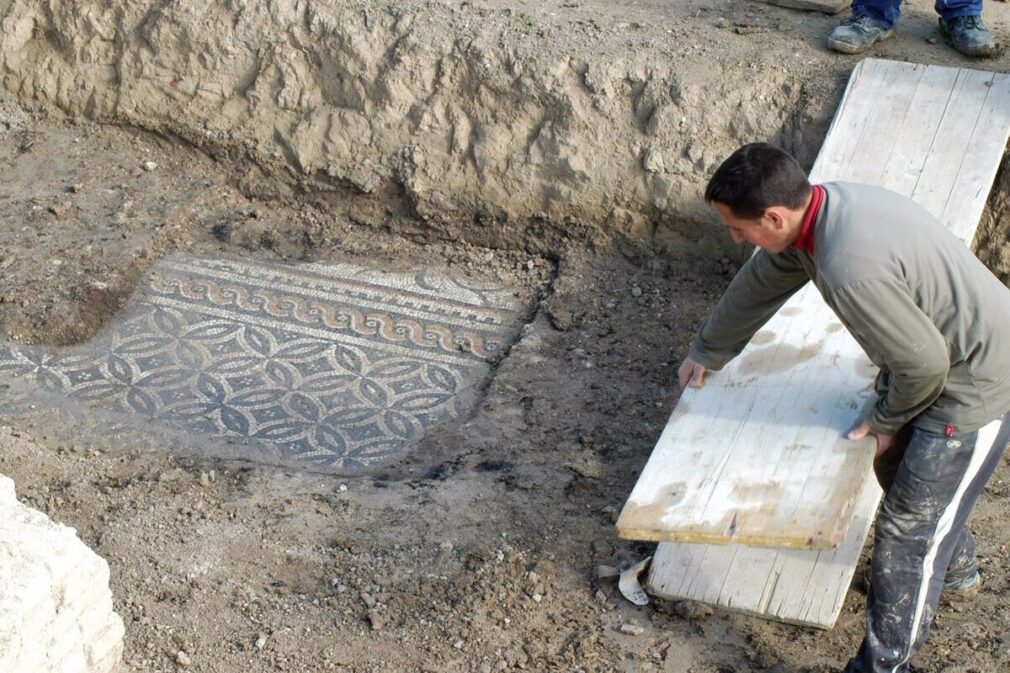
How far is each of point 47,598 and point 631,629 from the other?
1.90m

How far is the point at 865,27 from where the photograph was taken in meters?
5.97

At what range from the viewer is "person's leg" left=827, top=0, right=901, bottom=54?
5.94 metres

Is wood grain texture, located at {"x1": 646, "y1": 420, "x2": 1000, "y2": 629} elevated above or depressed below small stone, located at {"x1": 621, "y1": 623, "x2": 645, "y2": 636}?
above

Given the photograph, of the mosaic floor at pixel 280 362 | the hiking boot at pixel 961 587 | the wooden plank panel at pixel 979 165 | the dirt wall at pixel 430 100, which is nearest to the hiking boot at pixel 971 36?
the wooden plank panel at pixel 979 165

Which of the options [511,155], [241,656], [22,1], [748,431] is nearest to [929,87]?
[511,155]

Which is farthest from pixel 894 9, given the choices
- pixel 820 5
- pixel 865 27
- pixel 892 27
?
pixel 820 5

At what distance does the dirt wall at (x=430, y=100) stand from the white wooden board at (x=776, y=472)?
1019 mm

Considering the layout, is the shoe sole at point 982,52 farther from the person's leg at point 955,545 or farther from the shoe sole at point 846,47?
the person's leg at point 955,545

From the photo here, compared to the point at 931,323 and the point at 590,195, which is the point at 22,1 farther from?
the point at 931,323

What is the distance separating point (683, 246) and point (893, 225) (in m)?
2.81

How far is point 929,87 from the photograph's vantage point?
564 centimetres

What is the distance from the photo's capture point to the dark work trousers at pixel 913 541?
354 cm

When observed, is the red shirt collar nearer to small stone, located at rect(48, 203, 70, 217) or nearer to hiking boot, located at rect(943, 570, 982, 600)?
hiking boot, located at rect(943, 570, 982, 600)

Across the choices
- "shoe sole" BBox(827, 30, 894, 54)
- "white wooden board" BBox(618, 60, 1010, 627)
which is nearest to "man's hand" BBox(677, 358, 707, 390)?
"white wooden board" BBox(618, 60, 1010, 627)
